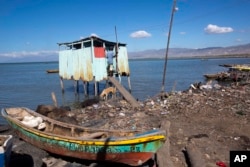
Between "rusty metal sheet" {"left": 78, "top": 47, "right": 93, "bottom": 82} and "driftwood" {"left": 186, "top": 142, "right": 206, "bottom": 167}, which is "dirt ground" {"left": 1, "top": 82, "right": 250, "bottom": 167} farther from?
"rusty metal sheet" {"left": 78, "top": 47, "right": 93, "bottom": 82}

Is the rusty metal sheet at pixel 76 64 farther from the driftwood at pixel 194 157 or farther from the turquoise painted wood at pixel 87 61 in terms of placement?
the driftwood at pixel 194 157

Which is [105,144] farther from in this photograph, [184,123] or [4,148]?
[184,123]

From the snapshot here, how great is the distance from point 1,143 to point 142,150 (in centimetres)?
358

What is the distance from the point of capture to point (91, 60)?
1859cm

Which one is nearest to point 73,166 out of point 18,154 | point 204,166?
point 18,154

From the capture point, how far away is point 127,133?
7.34 metres

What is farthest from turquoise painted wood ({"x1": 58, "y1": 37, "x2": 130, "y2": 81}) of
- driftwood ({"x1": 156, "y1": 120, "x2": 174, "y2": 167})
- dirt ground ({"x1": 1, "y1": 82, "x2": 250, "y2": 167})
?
driftwood ({"x1": 156, "y1": 120, "x2": 174, "y2": 167})

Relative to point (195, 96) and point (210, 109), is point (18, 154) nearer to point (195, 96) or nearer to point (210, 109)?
point (210, 109)

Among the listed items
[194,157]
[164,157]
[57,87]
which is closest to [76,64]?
[164,157]

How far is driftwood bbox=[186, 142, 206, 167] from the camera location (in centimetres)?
654

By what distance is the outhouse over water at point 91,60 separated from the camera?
1873 cm

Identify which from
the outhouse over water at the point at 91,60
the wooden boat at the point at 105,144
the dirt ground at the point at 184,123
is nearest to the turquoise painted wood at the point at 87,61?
the outhouse over water at the point at 91,60

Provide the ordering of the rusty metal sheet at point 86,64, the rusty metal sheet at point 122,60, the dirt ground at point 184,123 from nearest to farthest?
the dirt ground at point 184,123 < the rusty metal sheet at point 86,64 < the rusty metal sheet at point 122,60

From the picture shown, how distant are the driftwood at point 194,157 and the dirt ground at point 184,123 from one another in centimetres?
7
